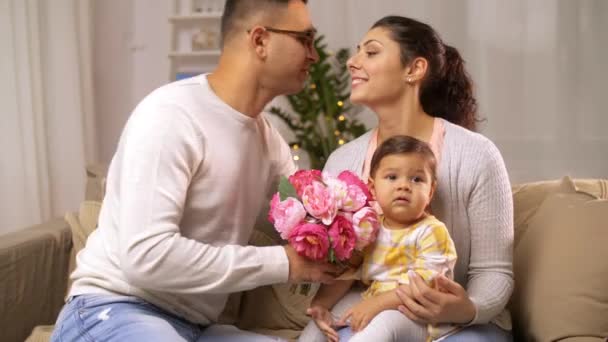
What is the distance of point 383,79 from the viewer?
199cm

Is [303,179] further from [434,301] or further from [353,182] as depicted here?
[434,301]

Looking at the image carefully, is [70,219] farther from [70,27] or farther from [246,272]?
[70,27]

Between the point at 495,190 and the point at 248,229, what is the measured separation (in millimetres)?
701

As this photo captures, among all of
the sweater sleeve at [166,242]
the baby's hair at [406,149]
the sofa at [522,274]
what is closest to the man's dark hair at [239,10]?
the sweater sleeve at [166,242]

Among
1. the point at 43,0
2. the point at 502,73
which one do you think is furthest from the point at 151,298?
the point at 502,73

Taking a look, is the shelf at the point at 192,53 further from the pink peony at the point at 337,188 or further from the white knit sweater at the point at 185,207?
the pink peony at the point at 337,188

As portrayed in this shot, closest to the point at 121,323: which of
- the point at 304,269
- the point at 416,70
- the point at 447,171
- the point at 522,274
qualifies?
the point at 304,269

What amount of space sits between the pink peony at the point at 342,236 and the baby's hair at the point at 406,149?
217mm

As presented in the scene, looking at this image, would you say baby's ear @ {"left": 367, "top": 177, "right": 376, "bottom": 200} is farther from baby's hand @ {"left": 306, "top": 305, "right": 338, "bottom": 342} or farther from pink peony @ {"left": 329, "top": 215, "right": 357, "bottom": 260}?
baby's hand @ {"left": 306, "top": 305, "right": 338, "bottom": 342}

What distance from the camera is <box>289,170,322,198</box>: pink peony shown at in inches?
67.6

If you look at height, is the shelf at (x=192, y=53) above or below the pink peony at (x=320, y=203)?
below

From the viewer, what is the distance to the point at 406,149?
1.77 m

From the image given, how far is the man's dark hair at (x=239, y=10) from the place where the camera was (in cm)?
196

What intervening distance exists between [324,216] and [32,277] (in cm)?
133
